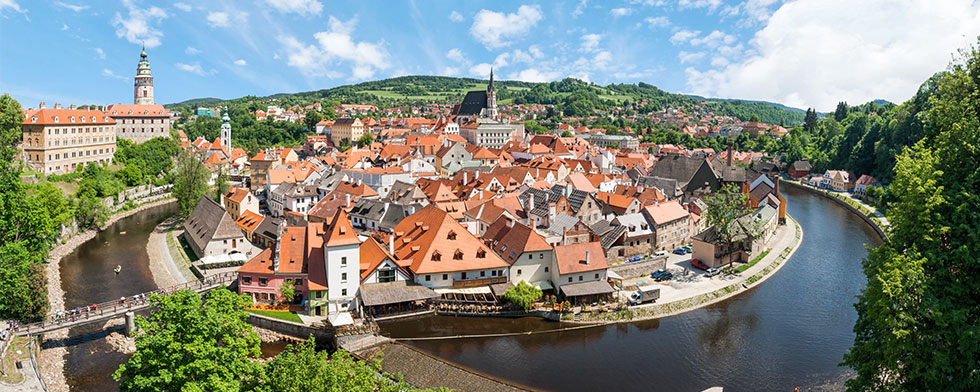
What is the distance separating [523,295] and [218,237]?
21528 millimetres

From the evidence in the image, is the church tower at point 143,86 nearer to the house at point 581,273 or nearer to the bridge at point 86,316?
the bridge at point 86,316

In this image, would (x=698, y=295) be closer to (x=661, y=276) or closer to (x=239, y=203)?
(x=661, y=276)

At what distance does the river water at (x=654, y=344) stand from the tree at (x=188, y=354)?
10563 millimetres

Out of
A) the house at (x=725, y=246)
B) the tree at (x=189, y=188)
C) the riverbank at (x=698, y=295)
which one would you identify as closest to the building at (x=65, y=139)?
the tree at (x=189, y=188)

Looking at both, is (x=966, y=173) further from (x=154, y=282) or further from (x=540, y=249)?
(x=154, y=282)

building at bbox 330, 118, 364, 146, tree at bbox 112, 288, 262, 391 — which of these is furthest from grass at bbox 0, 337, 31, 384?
building at bbox 330, 118, 364, 146

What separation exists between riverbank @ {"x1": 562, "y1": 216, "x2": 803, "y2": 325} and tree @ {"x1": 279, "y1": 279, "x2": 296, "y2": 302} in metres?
14.1

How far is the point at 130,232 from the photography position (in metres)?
50.8

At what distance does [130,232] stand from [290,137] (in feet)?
242

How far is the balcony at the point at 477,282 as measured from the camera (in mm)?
32247

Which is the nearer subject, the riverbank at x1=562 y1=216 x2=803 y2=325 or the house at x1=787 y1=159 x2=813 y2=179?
the riverbank at x1=562 y1=216 x2=803 y2=325

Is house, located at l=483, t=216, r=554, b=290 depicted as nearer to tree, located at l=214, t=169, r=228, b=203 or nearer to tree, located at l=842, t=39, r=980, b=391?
tree, located at l=842, t=39, r=980, b=391

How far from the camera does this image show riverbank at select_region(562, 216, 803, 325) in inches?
1225

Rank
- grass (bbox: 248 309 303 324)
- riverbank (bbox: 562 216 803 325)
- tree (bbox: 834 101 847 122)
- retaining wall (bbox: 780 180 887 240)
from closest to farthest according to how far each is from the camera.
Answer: grass (bbox: 248 309 303 324) → riverbank (bbox: 562 216 803 325) → retaining wall (bbox: 780 180 887 240) → tree (bbox: 834 101 847 122)
